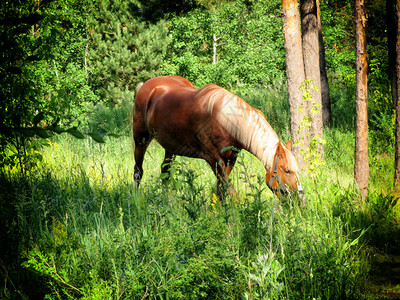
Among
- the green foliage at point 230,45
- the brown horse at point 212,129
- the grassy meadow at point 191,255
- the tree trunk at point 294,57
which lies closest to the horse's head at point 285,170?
the brown horse at point 212,129

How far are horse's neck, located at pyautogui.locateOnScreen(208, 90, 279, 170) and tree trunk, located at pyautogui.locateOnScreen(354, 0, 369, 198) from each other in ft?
3.55

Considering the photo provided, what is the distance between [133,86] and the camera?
21.2 metres

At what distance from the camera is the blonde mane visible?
4.38 meters

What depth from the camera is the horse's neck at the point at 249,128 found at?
441cm

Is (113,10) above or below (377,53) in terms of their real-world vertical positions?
above

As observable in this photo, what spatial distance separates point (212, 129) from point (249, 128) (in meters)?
0.46

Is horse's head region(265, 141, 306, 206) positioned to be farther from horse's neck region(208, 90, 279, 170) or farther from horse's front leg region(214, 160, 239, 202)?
horse's front leg region(214, 160, 239, 202)

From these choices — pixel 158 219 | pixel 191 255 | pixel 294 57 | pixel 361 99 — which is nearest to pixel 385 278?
pixel 191 255

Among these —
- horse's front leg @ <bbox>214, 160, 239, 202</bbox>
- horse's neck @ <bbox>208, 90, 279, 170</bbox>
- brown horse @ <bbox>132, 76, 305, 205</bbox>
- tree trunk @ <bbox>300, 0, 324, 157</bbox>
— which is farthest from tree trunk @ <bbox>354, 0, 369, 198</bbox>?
tree trunk @ <bbox>300, 0, 324, 157</bbox>

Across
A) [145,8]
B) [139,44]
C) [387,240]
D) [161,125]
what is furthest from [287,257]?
[139,44]

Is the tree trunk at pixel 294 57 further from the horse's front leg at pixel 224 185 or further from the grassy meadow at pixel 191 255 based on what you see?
the grassy meadow at pixel 191 255

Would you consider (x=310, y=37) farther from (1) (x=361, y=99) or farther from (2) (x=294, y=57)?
(1) (x=361, y=99)

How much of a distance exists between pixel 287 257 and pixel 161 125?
3052 mm

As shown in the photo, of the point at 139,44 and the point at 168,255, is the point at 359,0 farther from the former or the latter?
the point at 139,44
